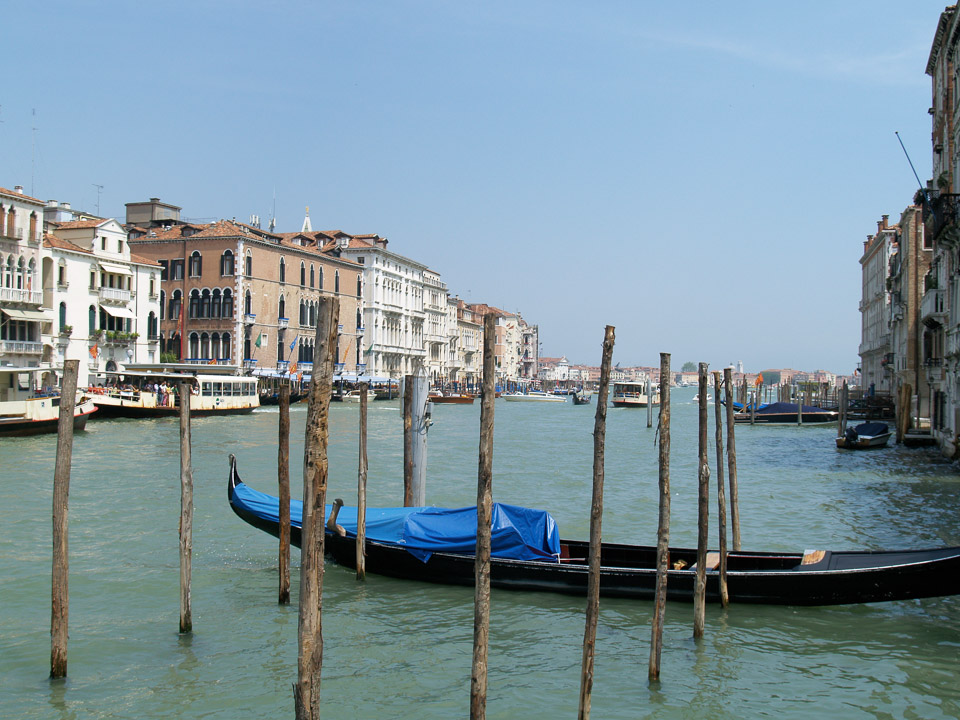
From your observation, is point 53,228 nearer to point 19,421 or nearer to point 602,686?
point 19,421

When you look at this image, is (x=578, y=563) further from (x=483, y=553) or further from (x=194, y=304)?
(x=194, y=304)

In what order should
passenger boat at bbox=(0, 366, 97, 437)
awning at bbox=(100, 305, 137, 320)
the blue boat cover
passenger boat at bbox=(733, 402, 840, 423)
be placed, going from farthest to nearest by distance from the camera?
1. passenger boat at bbox=(733, 402, 840, 423)
2. awning at bbox=(100, 305, 137, 320)
3. passenger boat at bbox=(0, 366, 97, 437)
4. the blue boat cover

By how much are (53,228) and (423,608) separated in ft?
100

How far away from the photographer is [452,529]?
26.2 feet

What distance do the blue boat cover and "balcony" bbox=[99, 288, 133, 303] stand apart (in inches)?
1001

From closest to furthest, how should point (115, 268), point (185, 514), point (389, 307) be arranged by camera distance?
point (185, 514), point (115, 268), point (389, 307)

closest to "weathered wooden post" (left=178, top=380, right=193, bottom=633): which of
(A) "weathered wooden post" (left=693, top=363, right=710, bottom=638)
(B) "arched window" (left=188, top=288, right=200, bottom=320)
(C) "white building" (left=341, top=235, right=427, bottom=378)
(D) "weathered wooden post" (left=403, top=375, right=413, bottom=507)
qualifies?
(D) "weathered wooden post" (left=403, top=375, right=413, bottom=507)

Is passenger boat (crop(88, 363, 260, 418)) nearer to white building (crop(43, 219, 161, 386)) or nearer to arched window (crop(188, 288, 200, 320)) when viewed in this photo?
white building (crop(43, 219, 161, 386))

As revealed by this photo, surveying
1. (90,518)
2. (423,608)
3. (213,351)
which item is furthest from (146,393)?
(423,608)

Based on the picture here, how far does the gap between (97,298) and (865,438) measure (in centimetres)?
2496

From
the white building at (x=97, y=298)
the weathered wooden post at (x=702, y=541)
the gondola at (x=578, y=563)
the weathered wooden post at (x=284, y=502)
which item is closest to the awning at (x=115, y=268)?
the white building at (x=97, y=298)

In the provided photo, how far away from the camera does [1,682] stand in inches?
225

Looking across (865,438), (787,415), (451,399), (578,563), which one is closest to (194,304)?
(451,399)

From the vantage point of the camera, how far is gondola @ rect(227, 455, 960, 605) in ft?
22.2
